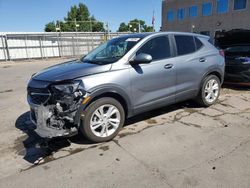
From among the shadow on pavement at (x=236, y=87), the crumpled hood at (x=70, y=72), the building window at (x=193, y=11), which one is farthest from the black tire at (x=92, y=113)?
the building window at (x=193, y=11)

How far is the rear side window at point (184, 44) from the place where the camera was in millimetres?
4551

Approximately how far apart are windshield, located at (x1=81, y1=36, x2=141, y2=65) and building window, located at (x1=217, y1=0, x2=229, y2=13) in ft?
96.1

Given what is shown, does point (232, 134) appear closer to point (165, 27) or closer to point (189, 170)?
point (189, 170)

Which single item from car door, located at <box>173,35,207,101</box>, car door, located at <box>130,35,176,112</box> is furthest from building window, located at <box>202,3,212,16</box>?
car door, located at <box>130,35,176,112</box>

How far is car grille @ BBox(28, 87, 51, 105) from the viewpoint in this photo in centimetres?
332

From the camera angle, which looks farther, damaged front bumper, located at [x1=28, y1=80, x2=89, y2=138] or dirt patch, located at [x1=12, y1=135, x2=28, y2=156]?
dirt patch, located at [x1=12, y1=135, x2=28, y2=156]

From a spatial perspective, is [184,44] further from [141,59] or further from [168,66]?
[141,59]

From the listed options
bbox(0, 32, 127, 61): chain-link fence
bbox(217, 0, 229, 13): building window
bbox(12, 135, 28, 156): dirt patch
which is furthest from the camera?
bbox(217, 0, 229, 13): building window

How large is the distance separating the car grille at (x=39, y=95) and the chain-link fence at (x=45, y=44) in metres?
20.2

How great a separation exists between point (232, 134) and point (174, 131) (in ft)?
3.25

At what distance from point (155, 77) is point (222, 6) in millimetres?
30055

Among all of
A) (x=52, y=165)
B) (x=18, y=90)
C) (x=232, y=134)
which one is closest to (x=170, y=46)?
(x=232, y=134)

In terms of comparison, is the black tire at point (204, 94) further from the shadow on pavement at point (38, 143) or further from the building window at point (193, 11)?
the building window at point (193, 11)

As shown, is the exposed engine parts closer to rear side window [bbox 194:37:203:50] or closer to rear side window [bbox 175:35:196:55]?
rear side window [bbox 175:35:196:55]
